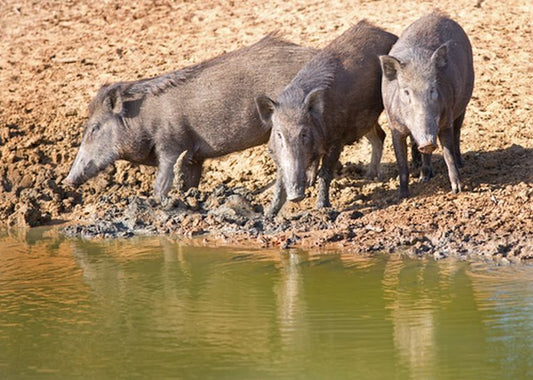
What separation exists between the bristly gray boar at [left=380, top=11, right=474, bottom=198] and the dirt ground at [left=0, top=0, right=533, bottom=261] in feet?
1.50

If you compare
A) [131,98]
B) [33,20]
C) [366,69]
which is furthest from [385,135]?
[33,20]

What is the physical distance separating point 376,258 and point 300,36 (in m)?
6.69

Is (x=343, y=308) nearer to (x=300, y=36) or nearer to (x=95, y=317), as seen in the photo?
(x=95, y=317)

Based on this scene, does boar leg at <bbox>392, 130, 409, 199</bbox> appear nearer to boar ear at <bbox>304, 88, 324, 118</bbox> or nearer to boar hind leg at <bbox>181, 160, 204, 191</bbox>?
boar ear at <bbox>304, 88, 324, 118</bbox>

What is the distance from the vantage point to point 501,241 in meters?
8.84

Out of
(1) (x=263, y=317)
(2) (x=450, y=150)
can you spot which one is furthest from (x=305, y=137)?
(1) (x=263, y=317)

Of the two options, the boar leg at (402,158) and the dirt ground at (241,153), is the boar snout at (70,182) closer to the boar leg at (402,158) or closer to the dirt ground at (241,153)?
the dirt ground at (241,153)

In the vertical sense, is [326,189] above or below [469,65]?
below

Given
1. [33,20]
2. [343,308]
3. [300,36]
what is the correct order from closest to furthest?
[343,308], [300,36], [33,20]

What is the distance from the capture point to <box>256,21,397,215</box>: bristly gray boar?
32.4ft

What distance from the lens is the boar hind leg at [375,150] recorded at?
11422 millimetres

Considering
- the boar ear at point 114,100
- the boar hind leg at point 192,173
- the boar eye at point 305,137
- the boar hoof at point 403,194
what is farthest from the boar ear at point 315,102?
the boar ear at point 114,100

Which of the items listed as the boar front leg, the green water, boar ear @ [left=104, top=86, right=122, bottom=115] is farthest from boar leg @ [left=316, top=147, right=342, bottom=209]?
boar ear @ [left=104, top=86, right=122, bottom=115]

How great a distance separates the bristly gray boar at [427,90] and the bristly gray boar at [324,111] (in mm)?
361
